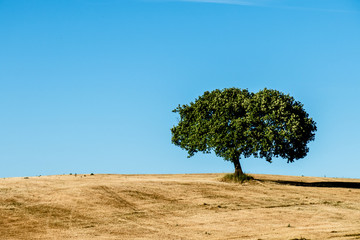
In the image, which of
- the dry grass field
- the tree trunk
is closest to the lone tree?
the tree trunk

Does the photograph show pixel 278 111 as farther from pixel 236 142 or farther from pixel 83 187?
pixel 83 187

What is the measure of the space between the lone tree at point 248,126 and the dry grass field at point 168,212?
654 centimetres

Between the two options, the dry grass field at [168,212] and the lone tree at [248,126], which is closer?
the dry grass field at [168,212]

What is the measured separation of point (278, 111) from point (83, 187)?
24636 mm

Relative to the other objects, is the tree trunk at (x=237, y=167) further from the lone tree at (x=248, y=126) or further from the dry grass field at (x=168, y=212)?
the dry grass field at (x=168, y=212)

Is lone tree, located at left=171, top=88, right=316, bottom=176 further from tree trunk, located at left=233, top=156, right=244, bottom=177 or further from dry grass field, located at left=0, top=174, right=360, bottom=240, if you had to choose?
dry grass field, located at left=0, top=174, right=360, bottom=240

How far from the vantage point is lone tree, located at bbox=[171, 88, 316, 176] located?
5278 cm

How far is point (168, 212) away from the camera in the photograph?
115 ft

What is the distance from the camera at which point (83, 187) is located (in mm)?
40719

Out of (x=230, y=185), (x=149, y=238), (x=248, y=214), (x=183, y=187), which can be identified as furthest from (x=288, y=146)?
(x=149, y=238)

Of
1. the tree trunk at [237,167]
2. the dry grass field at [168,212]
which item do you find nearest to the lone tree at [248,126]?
the tree trunk at [237,167]

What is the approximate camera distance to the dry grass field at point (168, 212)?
2864 cm

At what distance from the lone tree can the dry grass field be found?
258 inches

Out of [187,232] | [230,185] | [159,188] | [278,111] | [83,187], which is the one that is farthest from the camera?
[278,111]
